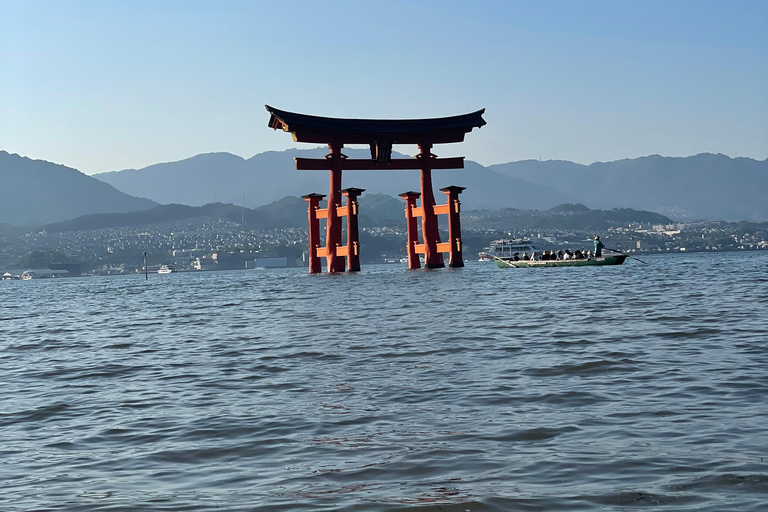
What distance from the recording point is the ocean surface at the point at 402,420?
545 cm

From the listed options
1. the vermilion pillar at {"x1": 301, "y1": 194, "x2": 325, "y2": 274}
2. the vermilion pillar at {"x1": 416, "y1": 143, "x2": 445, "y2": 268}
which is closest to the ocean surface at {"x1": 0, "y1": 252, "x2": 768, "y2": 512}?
the vermilion pillar at {"x1": 416, "y1": 143, "x2": 445, "y2": 268}

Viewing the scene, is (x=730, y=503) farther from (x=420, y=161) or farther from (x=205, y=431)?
(x=420, y=161)

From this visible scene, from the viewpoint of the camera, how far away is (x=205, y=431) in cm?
764

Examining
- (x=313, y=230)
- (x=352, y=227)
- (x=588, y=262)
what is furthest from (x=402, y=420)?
(x=313, y=230)

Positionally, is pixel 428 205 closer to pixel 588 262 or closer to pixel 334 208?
pixel 334 208

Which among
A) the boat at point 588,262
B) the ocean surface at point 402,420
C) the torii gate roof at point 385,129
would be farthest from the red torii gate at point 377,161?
the ocean surface at point 402,420

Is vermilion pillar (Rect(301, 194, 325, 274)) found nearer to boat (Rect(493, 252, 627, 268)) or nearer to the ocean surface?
boat (Rect(493, 252, 627, 268))

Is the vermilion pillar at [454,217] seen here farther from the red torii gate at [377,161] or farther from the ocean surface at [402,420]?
the ocean surface at [402,420]

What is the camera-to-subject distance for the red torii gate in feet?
190

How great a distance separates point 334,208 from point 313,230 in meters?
6.54

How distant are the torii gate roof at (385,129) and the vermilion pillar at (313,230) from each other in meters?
5.39

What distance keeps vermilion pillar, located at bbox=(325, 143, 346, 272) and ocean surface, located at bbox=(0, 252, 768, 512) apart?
141ft

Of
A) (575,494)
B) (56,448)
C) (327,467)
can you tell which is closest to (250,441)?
(327,467)

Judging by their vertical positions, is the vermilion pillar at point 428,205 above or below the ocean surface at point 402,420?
above
